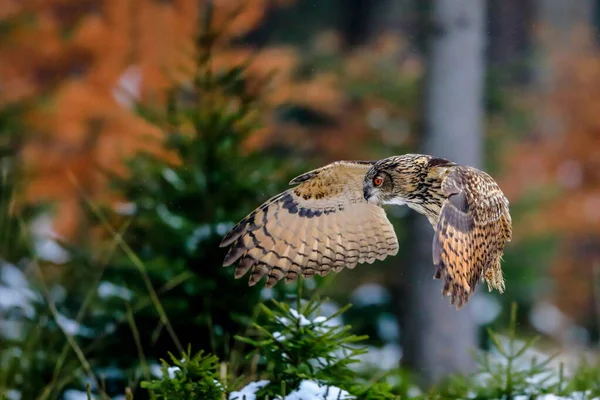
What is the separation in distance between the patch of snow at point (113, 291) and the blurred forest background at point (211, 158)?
0.04 meters

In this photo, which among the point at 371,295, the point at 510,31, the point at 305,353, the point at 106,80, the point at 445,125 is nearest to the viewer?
the point at 305,353

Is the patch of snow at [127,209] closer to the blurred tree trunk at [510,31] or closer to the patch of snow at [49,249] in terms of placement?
the patch of snow at [49,249]

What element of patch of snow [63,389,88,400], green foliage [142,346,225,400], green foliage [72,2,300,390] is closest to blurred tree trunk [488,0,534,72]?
green foliage [72,2,300,390]

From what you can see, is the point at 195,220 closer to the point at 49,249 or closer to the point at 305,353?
the point at 305,353

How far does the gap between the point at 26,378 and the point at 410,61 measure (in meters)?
7.87

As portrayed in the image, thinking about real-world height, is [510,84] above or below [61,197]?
above

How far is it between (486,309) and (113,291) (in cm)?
522

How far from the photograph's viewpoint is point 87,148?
9.10m

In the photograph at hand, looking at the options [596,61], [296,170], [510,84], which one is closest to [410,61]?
[510,84]

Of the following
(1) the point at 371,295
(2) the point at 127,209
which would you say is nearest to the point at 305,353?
(2) the point at 127,209

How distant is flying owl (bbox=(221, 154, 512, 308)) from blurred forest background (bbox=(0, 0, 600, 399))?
1.13 m

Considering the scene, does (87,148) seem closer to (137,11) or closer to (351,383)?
(137,11)

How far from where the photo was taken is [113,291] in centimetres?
358

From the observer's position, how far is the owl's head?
188 cm
